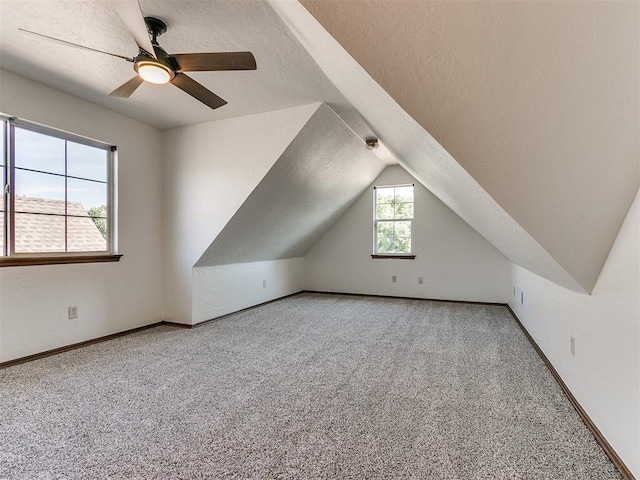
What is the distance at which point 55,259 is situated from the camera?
2.73 metres

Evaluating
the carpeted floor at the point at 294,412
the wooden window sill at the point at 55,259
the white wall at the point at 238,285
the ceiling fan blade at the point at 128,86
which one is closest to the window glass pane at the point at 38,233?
the wooden window sill at the point at 55,259

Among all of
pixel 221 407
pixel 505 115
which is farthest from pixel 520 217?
pixel 221 407

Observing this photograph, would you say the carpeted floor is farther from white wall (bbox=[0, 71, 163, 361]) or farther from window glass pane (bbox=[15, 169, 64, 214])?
window glass pane (bbox=[15, 169, 64, 214])

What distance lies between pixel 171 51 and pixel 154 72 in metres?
0.45

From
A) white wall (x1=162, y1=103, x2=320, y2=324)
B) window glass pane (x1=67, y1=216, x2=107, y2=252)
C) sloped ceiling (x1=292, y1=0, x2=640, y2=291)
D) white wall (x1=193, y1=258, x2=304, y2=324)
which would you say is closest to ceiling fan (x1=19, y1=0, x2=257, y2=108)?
sloped ceiling (x1=292, y1=0, x2=640, y2=291)

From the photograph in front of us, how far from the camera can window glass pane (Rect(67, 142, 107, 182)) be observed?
2.93 metres

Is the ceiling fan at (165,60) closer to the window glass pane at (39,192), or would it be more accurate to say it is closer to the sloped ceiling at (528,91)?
the sloped ceiling at (528,91)

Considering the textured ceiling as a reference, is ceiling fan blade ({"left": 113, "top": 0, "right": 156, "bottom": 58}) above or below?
below

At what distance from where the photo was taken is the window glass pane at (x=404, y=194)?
5.36m

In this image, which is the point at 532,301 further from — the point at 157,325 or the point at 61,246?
the point at 61,246

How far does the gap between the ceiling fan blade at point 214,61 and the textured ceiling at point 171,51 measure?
270 mm

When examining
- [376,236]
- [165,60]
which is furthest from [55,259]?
[376,236]

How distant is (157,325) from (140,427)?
7.32 feet

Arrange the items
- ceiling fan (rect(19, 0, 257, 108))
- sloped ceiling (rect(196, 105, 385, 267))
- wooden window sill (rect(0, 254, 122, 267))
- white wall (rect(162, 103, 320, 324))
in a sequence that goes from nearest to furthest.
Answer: ceiling fan (rect(19, 0, 257, 108)) → wooden window sill (rect(0, 254, 122, 267)) → white wall (rect(162, 103, 320, 324)) → sloped ceiling (rect(196, 105, 385, 267))
